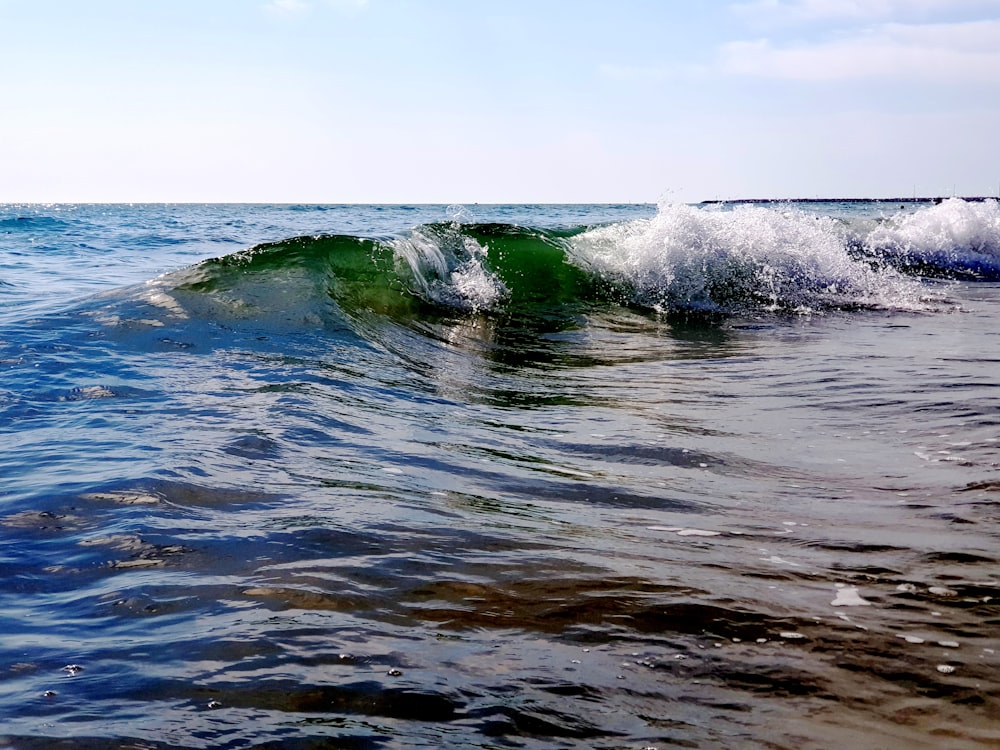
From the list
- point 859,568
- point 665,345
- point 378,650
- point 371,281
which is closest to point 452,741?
point 378,650

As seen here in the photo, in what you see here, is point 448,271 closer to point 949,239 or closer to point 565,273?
point 565,273

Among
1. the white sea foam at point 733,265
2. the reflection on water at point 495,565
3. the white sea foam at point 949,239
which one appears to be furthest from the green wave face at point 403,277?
the white sea foam at point 949,239

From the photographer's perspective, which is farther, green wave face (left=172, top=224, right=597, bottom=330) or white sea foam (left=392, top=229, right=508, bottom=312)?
white sea foam (left=392, top=229, right=508, bottom=312)

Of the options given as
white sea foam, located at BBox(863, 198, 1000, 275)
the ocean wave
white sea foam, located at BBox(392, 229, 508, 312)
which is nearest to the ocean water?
the ocean wave

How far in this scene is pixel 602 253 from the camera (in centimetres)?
1155

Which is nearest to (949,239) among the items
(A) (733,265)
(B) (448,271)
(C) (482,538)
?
(A) (733,265)

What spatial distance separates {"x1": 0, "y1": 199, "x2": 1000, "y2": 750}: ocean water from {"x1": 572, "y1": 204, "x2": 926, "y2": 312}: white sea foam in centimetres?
308

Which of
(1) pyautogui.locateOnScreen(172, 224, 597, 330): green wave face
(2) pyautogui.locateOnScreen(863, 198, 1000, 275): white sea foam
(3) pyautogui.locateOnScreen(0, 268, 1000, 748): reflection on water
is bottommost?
(3) pyautogui.locateOnScreen(0, 268, 1000, 748): reflection on water

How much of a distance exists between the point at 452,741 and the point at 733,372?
15.8 ft

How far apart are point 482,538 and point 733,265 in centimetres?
900

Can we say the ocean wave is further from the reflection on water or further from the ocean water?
the reflection on water

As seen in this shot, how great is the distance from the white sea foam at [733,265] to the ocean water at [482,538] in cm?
308

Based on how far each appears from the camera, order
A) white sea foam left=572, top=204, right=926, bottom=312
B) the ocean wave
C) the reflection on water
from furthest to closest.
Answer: white sea foam left=572, top=204, right=926, bottom=312
the ocean wave
the reflection on water

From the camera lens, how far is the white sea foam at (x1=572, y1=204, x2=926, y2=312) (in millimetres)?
10469
